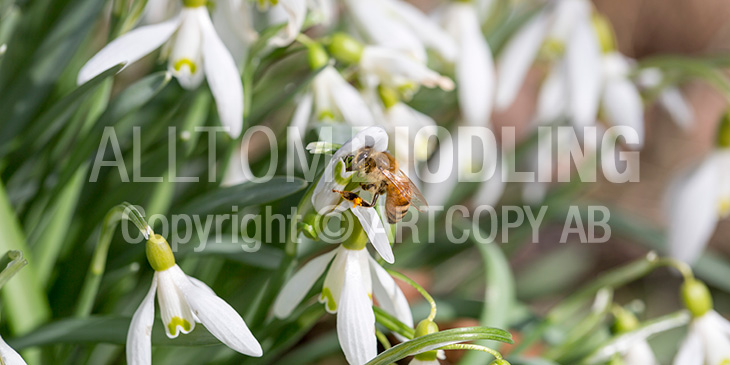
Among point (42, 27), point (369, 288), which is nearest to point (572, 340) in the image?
point (369, 288)

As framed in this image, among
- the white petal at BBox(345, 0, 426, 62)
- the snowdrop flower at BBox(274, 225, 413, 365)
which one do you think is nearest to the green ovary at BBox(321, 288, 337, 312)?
the snowdrop flower at BBox(274, 225, 413, 365)

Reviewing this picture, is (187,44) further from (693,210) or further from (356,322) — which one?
(693,210)

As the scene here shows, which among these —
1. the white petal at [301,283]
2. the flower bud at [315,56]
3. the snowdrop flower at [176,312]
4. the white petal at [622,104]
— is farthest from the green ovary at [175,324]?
the white petal at [622,104]

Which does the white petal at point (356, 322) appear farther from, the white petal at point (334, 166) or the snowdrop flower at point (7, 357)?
the snowdrop flower at point (7, 357)

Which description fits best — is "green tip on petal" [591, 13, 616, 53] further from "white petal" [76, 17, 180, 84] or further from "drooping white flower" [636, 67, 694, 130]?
"white petal" [76, 17, 180, 84]

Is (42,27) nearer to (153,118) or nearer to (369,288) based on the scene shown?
(153,118)

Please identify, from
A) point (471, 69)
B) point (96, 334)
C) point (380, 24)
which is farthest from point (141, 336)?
point (471, 69)
